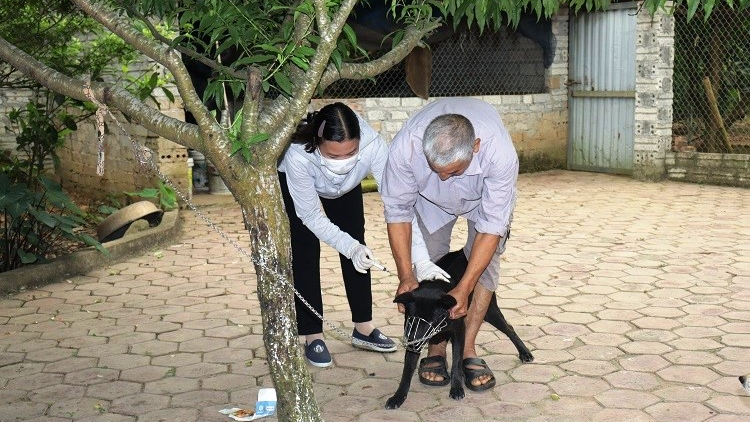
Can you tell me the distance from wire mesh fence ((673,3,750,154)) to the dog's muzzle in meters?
9.02

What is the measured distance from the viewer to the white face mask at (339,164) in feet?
15.2

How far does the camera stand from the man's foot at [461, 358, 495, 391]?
4.67 metres

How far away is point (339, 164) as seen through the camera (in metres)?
4.62

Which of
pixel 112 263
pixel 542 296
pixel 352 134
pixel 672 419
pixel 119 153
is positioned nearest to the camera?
pixel 672 419

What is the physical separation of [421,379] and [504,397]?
467 millimetres

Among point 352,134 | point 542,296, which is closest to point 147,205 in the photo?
point 542,296

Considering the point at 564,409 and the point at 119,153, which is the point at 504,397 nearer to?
the point at 564,409

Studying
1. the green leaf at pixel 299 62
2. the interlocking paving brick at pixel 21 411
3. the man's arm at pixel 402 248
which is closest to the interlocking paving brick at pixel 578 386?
the man's arm at pixel 402 248

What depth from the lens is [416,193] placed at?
4.52 metres

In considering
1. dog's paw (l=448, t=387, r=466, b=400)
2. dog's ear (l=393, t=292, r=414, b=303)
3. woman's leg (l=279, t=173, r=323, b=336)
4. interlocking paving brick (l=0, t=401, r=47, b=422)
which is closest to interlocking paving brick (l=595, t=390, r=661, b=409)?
dog's paw (l=448, t=387, r=466, b=400)

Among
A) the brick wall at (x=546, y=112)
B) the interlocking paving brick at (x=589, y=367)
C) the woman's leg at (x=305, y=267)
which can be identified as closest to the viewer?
the interlocking paving brick at (x=589, y=367)

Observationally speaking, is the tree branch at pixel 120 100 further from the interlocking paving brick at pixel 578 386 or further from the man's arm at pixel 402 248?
the interlocking paving brick at pixel 578 386

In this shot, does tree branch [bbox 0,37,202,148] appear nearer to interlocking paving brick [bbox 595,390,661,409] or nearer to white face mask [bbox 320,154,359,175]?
white face mask [bbox 320,154,359,175]

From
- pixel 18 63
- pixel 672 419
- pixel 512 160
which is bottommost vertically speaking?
pixel 672 419
